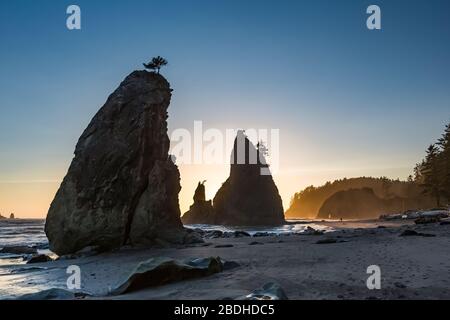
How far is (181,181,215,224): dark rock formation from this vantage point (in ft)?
348

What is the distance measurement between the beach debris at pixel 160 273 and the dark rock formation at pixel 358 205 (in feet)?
456

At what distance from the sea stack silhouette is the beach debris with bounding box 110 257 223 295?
14923mm

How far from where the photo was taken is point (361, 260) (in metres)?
12.8

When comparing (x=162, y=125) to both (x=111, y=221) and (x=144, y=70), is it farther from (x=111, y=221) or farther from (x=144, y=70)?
(x=111, y=221)

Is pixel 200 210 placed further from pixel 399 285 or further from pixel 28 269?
pixel 399 285

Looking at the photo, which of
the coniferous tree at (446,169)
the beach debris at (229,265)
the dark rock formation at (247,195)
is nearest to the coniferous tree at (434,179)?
the coniferous tree at (446,169)

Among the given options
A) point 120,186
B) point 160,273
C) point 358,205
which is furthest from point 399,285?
point 358,205

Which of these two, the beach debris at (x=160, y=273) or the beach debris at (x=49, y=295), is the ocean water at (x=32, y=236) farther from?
the beach debris at (x=160, y=273)

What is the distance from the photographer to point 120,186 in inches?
1008

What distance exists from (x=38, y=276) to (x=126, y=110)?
608 inches

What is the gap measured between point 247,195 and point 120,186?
7413 cm
